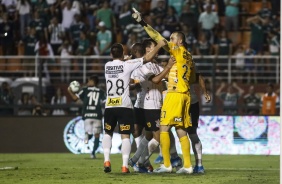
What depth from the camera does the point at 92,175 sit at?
1605cm

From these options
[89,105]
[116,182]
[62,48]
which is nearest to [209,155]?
[89,105]

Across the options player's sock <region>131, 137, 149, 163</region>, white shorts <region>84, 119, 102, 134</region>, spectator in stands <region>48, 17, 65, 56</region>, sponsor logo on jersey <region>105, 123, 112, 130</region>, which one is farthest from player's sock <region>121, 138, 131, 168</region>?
spectator in stands <region>48, 17, 65, 56</region>

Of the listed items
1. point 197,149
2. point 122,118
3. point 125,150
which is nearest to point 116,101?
point 122,118

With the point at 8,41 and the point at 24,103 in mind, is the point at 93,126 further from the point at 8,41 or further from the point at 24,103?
the point at 8,41

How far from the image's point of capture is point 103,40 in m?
29.2

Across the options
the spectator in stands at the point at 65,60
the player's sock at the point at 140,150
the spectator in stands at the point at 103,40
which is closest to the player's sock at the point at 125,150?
the player's sock at the point at 140,150

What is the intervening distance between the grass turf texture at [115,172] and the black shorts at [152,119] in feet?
2.77

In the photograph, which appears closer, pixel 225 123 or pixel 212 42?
pixel 225 123

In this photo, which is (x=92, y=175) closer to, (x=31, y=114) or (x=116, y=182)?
(x=116, y=182)

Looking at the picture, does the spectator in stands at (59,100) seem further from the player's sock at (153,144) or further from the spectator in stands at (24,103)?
the player's sock at (153,144)

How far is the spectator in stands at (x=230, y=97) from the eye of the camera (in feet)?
83.1

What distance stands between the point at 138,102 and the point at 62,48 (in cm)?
1232

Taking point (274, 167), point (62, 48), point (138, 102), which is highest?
point (62, 48)

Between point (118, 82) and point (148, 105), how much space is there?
891 millimetres
